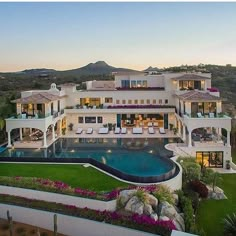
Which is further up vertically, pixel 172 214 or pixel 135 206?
pixel 135 206

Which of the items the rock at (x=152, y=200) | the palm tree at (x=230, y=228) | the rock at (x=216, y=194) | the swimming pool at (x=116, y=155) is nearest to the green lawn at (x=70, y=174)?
the swimming pool at (x=116, y=155)

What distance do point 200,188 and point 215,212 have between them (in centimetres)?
192

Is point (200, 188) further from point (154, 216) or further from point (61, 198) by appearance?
point (61, 198)

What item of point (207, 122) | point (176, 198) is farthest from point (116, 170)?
point (207, 122)

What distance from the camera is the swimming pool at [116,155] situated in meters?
20.7

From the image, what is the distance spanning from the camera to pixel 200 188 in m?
20.4

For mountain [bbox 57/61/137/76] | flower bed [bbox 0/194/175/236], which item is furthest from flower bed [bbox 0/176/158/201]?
mountain [bbox 57/61/137/76]

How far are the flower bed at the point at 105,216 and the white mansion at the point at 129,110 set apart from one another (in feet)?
42.8

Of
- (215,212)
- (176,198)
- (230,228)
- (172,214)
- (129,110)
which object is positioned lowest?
(215,212)

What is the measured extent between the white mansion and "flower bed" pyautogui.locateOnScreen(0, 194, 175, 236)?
514 inches

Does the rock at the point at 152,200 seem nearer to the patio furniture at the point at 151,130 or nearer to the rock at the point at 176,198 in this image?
the rock at the point at 176,198

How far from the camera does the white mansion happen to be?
30.4 m

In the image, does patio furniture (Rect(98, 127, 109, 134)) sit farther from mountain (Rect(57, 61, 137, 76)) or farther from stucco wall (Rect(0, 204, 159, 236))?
mountain (Rect(57, 61, 137, 76))

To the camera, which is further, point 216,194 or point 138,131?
point 138,131
